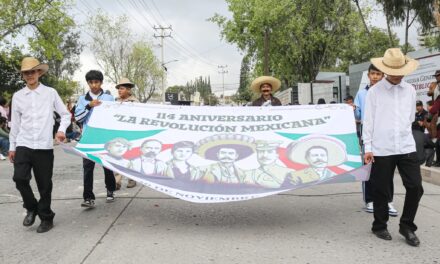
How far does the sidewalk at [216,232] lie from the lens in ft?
13.4

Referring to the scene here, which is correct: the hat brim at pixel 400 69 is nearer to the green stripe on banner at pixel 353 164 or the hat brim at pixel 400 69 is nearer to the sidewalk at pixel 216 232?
the green stripe on banner at pixel 353 164

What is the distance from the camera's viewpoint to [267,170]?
501cm

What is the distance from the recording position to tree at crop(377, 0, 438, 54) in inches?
730

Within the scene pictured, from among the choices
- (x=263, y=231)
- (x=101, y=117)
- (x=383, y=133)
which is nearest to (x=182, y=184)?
(x=263, y=231)

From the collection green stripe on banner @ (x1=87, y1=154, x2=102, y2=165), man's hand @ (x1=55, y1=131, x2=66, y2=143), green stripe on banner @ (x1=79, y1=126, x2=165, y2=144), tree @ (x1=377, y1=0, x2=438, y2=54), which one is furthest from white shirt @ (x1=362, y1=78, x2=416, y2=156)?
tree @ (x1=377, y1=0, x2=438, y2=54)

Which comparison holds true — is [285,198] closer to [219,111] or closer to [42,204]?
A: [219,111]

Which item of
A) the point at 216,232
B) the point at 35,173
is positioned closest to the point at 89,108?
the point at 35,173

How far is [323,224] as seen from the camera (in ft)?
16.8

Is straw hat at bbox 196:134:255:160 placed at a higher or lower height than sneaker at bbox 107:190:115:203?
higher

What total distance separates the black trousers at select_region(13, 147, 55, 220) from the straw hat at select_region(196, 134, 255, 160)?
1.68 meters

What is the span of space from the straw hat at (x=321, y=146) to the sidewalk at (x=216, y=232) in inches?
28.6

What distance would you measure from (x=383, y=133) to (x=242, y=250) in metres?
1.81

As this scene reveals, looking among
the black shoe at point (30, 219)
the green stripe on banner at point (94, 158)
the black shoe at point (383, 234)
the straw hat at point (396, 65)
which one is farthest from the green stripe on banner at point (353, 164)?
the black shoe at point (30, 219)

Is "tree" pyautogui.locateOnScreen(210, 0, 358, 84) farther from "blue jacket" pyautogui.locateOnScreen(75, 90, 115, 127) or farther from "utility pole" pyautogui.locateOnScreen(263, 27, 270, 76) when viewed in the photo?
"blue jacket" pyautogui.locateOnScreen(75, 90, 115, 127)
